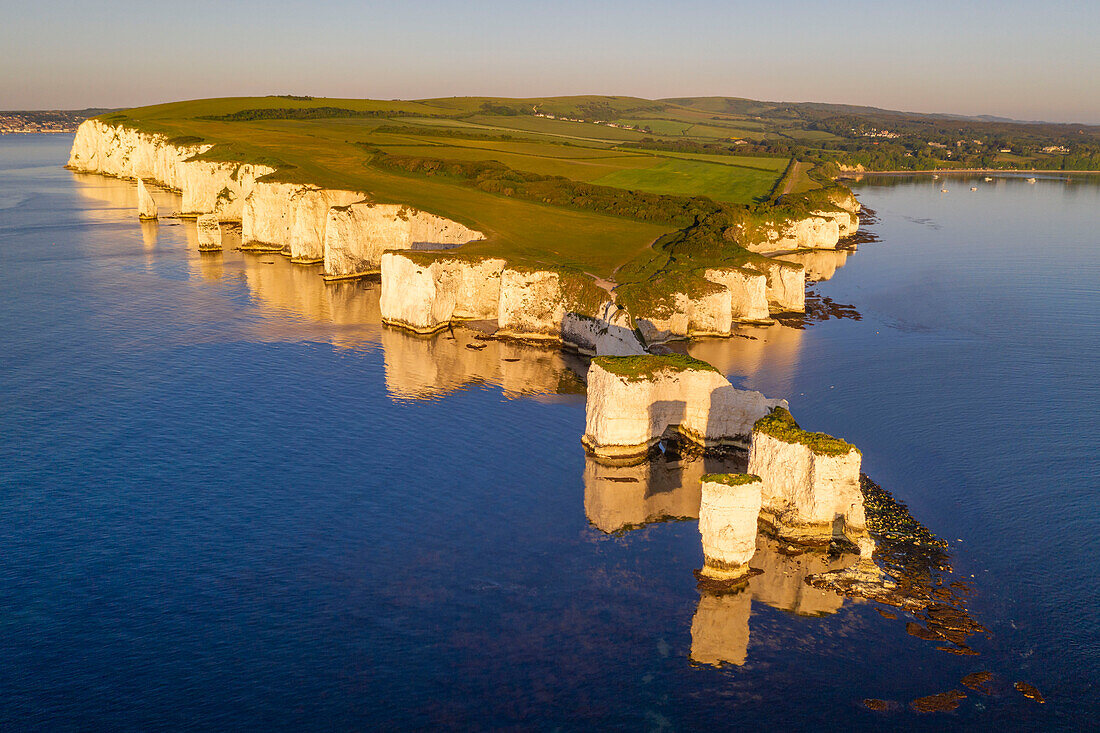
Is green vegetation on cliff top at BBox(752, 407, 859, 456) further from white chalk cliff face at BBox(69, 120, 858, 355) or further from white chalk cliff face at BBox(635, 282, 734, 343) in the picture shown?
white chalk cliff face at BBox(635, 282, 734, 343)

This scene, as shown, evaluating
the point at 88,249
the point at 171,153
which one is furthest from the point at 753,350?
the point at 171,153

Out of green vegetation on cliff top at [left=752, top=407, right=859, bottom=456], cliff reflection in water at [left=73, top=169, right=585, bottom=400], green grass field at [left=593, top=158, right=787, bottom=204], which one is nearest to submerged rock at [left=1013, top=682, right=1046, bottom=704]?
green vegetation on cliff top at [left=752, top=407, right=859, bottom=456]

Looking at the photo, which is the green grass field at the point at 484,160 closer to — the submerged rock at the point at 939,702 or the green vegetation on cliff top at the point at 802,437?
the green vegetation on cliff top at the point at 802,437

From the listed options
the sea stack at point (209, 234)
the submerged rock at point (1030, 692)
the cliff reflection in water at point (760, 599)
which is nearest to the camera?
the submerged rock at point (1030, 692)

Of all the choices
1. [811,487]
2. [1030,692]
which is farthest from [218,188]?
[1030,692]

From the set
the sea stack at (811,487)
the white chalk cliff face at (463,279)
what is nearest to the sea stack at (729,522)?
the sea stack at (811,487)

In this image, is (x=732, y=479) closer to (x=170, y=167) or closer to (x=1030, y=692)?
(x=1030, y=692)
